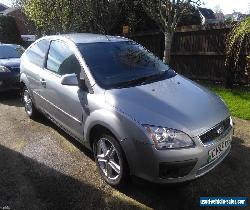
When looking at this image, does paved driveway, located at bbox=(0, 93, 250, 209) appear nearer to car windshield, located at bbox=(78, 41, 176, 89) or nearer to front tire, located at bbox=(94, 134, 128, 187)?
front tire, located at bbox=(94, 134, 128, 187)

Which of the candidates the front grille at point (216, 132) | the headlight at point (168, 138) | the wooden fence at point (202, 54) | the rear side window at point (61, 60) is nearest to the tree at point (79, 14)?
the wooden fence at point (202, 54)

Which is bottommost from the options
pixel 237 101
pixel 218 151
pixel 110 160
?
pixel 237 101

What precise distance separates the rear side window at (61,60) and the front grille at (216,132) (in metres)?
1.96

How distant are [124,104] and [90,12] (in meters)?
10.7

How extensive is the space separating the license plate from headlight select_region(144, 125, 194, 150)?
31 cm

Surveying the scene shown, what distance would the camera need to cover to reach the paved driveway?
12.5 ft

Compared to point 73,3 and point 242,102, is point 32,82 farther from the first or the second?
point 73,3

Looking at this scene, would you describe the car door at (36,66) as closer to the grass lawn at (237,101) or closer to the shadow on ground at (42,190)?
the shadow on ground at (42,190)

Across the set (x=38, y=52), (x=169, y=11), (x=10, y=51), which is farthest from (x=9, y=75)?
(x=169, y=11)

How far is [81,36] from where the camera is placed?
542cm

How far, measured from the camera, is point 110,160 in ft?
13.4

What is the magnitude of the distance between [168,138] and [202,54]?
22.6 ft

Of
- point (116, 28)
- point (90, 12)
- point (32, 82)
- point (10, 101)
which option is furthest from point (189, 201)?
point (116, 28)

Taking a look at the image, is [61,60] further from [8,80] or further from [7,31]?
[7,31]
